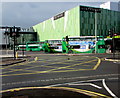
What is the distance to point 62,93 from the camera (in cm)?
541

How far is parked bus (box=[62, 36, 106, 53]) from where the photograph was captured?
31.1 m

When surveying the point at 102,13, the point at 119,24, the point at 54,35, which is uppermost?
the point at 102,13

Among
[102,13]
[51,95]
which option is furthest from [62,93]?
[102,13]

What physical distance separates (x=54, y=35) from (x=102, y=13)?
74.8 feet

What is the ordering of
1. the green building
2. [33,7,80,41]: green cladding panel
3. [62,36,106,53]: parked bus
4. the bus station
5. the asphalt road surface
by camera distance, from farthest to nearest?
[33,7,80,41]: green cladding panel < the green building < [62,36,106,53]: parked bus < the asphalt road surface < the bus station

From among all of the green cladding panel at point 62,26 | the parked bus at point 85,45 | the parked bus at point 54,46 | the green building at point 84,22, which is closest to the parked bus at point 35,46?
the parked bus at point 54,46

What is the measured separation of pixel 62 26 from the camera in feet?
181

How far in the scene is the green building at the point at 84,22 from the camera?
4662 cm

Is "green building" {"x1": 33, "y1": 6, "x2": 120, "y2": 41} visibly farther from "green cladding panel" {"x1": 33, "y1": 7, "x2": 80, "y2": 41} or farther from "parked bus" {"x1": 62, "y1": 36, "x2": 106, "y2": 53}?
"parked bus" {"x1": 62, "y1": 36, "x2": 106, "y2": 53}

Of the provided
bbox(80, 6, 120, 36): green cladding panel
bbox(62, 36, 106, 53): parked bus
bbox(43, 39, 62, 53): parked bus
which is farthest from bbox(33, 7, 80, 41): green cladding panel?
bbox(62, 36, 106, 53): parked bus

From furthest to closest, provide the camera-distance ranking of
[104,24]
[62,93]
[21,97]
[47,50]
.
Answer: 1. [104,24]
2. [47,50]
3. [62,93]
4. [21,97]

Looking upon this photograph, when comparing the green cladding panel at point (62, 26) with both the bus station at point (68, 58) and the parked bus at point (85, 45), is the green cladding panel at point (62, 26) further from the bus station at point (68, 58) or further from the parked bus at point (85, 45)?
the parked bus at point (85, 45)

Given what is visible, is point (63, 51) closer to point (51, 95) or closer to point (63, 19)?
point (63, 19)

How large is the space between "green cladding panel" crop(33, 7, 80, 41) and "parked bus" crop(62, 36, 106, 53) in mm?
14721
